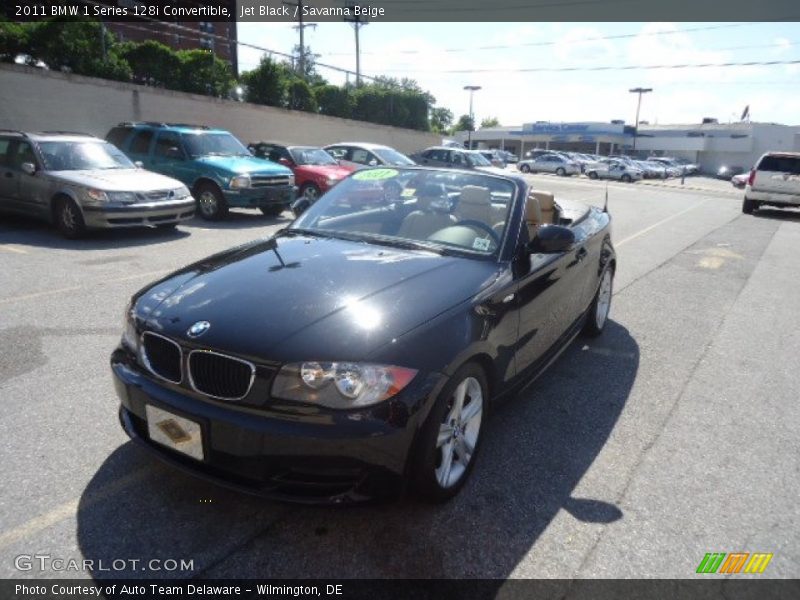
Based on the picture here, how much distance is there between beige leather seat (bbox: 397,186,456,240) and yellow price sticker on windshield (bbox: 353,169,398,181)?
0.44 metres

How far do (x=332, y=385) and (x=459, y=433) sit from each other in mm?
795

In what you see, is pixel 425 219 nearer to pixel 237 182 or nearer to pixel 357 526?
pixel 357 526

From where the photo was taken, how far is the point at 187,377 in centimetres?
246

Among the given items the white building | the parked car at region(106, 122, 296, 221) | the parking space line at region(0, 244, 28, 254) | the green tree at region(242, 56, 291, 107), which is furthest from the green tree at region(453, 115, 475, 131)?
the parking space line at region(0, 244, 28, 254)

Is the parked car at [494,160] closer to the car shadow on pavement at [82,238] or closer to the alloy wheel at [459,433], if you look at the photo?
the car shadow on pavement at [82,238]

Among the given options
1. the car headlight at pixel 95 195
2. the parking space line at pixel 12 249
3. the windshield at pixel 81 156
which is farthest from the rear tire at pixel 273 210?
the parking space line at pixel 12 249

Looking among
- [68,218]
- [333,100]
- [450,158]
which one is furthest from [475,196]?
[333,100]


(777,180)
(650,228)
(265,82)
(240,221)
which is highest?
(265,82)

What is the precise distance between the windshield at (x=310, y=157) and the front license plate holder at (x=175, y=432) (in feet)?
40.7

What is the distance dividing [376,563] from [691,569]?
1.31 metres

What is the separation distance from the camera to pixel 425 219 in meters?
3.77

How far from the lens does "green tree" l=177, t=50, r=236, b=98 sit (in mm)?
21453

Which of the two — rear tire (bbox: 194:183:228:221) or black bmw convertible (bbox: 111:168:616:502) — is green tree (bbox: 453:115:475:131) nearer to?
rear tire (bbox: 194:183:228:221)

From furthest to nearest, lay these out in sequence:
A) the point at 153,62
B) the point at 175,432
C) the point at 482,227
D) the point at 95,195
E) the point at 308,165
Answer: the point at 153,62 < the point at 308,165 < the point at 95,195 < the point at 482,227 < the point at 175,432
